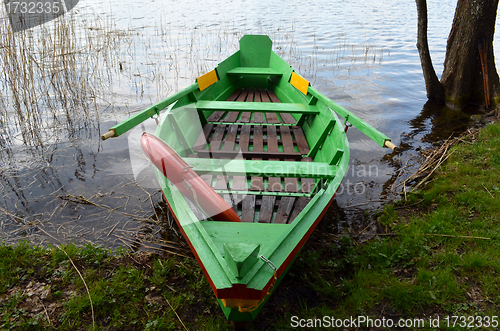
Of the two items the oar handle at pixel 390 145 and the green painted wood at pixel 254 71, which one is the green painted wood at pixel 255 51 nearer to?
the green painted wood at pixel 254 71

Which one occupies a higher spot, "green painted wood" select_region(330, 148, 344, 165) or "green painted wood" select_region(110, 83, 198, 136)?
"green painted wood" select_region(110, 83, 198, 136)

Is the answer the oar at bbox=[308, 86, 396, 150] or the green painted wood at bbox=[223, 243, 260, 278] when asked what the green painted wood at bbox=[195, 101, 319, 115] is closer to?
the oar at bbox=[308, 86, 396, 150]

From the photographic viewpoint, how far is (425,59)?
22.7 feet

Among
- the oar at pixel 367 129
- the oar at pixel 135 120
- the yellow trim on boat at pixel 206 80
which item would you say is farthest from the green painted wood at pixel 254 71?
the oar at pixel 367 129

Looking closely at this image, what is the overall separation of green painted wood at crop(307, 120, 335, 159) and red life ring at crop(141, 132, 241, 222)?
2013 mm

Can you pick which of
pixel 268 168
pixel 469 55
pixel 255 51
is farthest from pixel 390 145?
pixel 469 55

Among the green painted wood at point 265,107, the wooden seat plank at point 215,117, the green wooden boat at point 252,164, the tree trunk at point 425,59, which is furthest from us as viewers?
the tree trunk at point 425,59

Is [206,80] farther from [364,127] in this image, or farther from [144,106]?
[364,127]

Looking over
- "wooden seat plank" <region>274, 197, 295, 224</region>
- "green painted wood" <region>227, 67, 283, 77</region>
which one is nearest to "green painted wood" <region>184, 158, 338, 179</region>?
"wooden seat plank" <region>274, 197, 295, 224</region>

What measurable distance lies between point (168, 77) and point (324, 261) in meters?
7.32

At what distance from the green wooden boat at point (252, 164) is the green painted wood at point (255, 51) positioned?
0.02 metres

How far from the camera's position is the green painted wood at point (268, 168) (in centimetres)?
310

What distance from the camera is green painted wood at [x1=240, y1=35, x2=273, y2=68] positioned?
22.4ft

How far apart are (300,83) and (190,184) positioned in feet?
11.1
